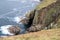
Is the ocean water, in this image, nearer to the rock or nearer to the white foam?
the white foam

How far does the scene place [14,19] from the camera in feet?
204

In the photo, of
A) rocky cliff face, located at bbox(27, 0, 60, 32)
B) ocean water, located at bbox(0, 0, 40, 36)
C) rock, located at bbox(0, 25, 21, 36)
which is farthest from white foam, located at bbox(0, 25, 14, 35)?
rocky cliff face, located at bbox(27, 0, 60, 32)

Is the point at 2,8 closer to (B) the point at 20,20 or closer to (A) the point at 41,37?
(B) the point at 20,20

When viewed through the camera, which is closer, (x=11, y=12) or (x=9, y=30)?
(x=9, y=30)

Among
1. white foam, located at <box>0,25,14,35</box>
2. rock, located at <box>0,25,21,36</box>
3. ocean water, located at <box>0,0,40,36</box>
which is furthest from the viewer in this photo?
ocean water, located at <box>0,0,40,36</box>

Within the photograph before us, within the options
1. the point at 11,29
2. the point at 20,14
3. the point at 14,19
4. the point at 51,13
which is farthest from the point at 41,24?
the point at 20,14

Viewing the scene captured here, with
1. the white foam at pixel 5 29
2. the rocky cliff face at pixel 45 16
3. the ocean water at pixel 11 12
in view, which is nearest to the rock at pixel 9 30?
the white foam at pixel 5 29

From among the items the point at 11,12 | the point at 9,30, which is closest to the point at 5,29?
the point at 9,30

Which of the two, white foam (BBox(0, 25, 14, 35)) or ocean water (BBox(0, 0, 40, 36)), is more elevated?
ocean water (BBox(0, 0, 40, 36))

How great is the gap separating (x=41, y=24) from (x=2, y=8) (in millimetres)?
23845

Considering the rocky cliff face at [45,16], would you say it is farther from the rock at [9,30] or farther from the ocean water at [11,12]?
the ocean water at [11,12]

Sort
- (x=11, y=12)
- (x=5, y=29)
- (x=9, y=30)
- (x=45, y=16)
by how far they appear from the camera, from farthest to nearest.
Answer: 1. (x=11, y=12)
2. (x=45, y=16)
3. (x=5, y=29)
4. (x=9, y=30)

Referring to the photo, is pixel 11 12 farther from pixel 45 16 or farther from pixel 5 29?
pixel 45 16

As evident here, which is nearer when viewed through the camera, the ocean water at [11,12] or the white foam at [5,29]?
the white foam at [5,29]
